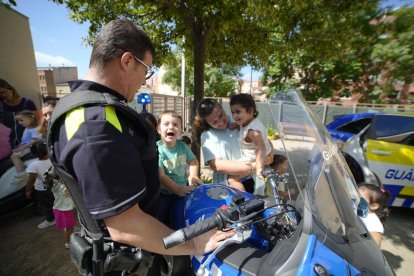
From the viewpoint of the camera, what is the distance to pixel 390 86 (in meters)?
3.80

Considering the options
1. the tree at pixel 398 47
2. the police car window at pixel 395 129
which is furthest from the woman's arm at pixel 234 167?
the police car window at pixel 395 129

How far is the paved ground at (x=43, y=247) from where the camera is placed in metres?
2.62

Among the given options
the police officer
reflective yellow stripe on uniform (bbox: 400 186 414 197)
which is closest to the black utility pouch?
the police officer

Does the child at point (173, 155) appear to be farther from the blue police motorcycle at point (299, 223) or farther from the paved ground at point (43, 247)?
the paved ground at point (43, 247)

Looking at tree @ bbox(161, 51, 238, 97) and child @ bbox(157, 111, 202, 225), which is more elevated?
tree @ bbox(161, 51, 238, 97)

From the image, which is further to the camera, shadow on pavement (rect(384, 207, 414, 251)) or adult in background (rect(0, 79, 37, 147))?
adult in background (rect(0, 79, 37, 147))

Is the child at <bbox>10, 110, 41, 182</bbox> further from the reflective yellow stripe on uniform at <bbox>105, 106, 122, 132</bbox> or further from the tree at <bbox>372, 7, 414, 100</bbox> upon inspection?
the tree at <bbox>372, 7, 414, 100</bbox>

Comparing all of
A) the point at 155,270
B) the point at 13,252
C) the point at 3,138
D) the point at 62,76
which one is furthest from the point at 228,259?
the point at 62,76

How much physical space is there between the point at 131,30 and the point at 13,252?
325 centimetres

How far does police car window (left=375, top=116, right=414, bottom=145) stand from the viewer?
377 cm

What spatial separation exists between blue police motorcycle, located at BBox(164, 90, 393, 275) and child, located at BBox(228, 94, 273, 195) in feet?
2.12

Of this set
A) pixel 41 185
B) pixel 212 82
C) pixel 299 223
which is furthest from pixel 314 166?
pixel 212 82

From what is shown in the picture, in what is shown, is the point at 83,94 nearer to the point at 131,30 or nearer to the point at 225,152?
the point at 131,30

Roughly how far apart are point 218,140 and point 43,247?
2.65 metres
